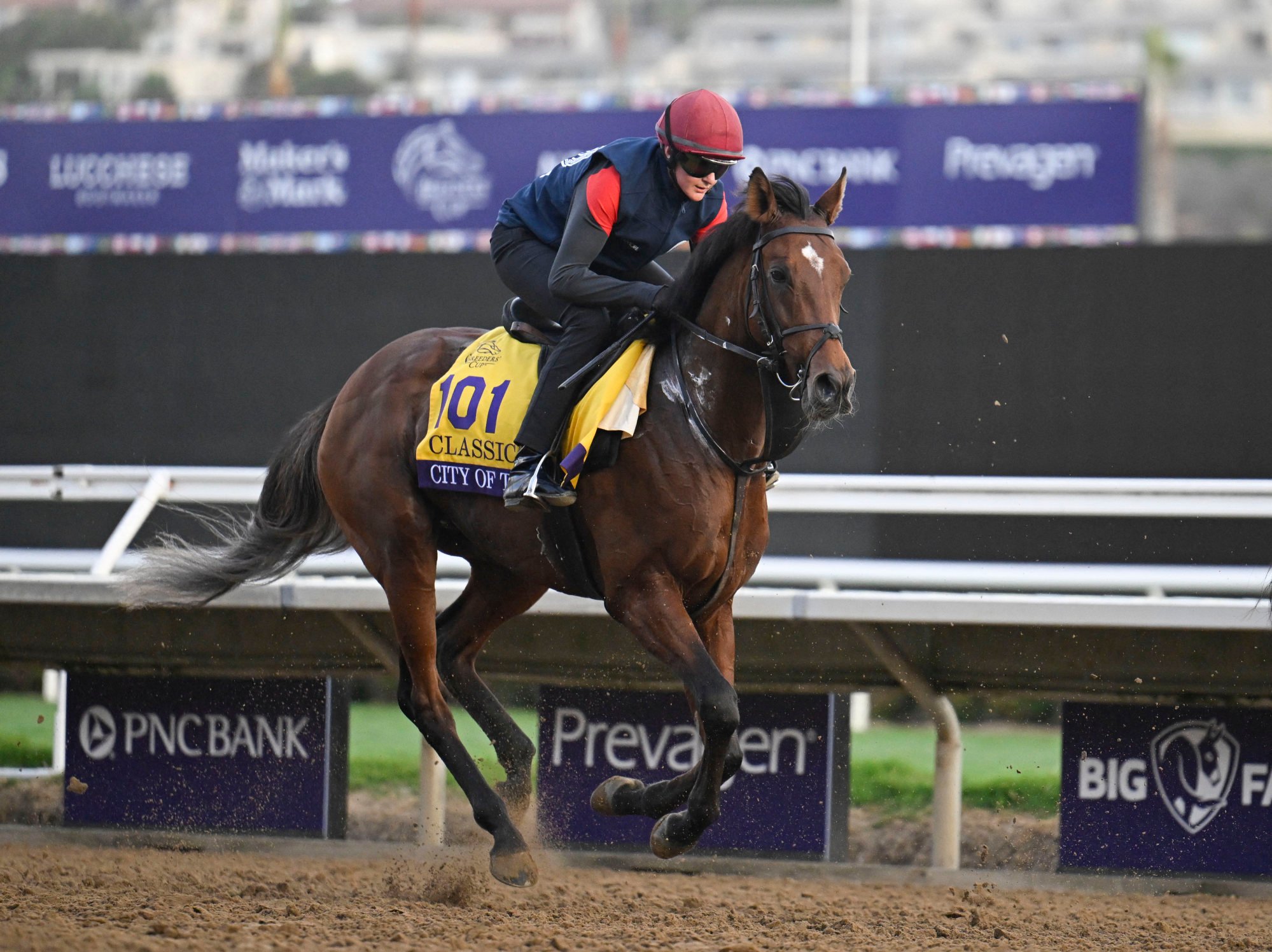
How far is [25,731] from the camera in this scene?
24.2 feet

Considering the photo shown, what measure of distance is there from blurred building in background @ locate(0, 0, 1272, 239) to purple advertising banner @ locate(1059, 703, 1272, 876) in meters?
3.85

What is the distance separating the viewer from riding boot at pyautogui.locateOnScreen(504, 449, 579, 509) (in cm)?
381

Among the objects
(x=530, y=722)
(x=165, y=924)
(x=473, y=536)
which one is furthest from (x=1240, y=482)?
(x=530, y=722)

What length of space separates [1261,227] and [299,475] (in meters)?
25.0

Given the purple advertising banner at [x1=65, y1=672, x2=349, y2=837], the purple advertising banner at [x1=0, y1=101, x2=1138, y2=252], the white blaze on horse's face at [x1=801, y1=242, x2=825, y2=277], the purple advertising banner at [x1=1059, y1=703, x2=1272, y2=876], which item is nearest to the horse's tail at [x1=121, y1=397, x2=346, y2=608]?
the purple advertising banner at [x1=65, y1=672, x2=349, y2=837]

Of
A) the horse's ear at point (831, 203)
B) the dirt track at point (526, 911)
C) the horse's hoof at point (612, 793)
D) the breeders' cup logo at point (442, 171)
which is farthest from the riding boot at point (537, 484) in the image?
the breeders' cup logo at point (442, 171)

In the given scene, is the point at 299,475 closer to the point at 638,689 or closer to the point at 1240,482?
the point at 638,689

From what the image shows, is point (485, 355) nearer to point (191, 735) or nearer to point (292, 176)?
point (191, 735)

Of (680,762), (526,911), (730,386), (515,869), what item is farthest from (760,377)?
(680,762)

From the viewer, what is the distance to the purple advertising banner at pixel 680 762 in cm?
546

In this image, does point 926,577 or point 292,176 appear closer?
point 926,577

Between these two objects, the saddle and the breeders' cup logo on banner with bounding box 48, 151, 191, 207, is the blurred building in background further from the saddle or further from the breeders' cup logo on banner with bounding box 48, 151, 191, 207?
the saddle

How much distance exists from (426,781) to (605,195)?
8.47 ft

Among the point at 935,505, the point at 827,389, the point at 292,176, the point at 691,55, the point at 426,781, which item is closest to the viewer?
the point at 827,389
